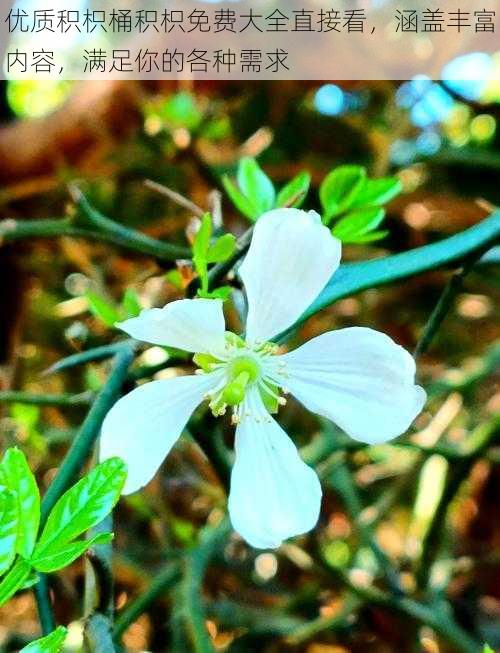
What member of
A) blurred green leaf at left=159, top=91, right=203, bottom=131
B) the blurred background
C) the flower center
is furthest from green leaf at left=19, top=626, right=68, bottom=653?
blurred green leaf at left=159, top=91, right=203, bottom=131

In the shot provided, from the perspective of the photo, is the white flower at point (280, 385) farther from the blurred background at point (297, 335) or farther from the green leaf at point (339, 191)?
the blurred background at point (297, 335)

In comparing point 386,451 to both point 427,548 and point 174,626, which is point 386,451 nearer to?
point 427,548

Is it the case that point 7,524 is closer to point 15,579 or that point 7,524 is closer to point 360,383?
point 15,579

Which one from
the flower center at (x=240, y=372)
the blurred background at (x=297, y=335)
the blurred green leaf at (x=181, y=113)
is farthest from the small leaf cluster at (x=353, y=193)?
the blurred green leaf at (x=181, y=113)

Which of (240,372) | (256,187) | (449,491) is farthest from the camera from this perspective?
(449,491)

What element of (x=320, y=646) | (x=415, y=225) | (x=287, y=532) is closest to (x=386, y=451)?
(x=320, y=646)

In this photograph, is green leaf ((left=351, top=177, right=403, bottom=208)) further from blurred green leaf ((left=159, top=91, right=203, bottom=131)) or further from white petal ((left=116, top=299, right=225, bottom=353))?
Result: blurred green leaf ((left=159, top=91, right=203, bottom=131))

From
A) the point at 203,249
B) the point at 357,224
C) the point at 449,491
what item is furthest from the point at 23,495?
the point at 449,491
